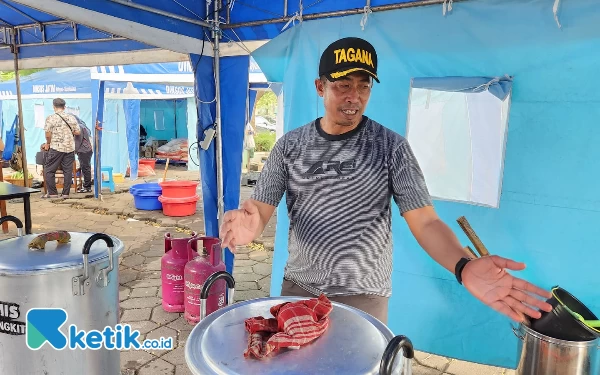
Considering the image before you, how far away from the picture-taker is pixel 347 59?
168 centimetres

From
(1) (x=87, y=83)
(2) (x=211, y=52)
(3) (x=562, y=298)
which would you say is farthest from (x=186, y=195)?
(3) (x=562, y=298)

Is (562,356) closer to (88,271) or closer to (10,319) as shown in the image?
(88,271)

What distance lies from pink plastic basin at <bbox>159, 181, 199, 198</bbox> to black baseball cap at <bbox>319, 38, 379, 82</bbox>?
615 cm

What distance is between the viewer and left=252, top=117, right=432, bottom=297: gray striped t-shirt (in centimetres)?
174

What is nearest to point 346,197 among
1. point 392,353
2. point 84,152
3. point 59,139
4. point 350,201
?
point 350,201

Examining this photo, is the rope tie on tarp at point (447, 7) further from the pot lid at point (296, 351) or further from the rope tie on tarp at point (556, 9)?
the pot lid at point (296, 351)

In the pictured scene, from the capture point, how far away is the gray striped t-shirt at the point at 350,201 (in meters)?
1.74

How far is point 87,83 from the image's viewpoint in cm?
1034

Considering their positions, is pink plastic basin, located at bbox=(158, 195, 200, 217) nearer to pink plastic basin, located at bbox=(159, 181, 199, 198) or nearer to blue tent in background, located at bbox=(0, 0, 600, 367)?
pink plastic basin, located at bbox=(159, 181, 199, 198)

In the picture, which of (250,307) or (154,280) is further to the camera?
(154,280)

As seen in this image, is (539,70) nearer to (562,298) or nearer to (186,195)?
(562,298)

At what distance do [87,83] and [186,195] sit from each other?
5039mm

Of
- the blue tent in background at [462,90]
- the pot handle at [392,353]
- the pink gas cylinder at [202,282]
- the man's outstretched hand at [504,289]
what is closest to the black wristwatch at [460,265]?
the man's outstretched hand at [504,289]

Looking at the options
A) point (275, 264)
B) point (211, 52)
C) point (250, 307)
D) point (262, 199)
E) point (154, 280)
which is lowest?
point (154, 280)
